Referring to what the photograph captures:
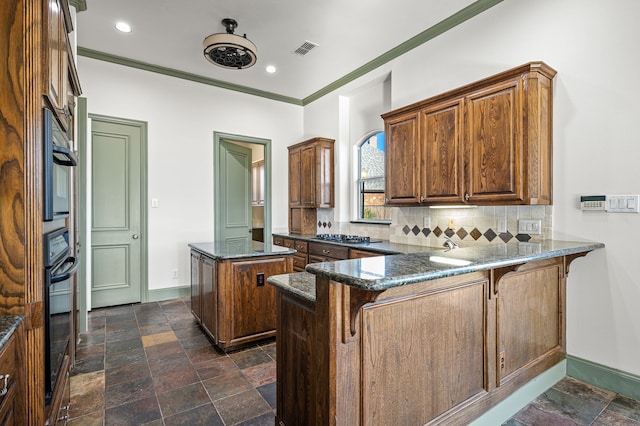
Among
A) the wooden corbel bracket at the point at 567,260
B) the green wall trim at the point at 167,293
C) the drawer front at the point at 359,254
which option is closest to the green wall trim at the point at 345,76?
the wooden corbel bracket at the point at 567,260

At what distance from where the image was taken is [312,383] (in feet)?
4.43

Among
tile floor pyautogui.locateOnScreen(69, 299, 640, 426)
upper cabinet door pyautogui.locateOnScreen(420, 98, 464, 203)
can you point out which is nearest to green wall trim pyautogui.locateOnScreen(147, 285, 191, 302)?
tile floor pyautogui.locateOnScreen(69, 299, 640, 426)

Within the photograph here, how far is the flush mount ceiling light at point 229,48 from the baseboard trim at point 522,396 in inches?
138

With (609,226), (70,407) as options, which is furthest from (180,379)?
(609,226)

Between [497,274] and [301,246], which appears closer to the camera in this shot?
[497,274]

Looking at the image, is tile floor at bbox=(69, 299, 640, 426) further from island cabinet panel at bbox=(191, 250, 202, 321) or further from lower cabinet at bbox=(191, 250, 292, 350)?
island cabinet panel at bbox=(191, 250, 202, 321)

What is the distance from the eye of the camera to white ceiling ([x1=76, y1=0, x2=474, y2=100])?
3.03 meters

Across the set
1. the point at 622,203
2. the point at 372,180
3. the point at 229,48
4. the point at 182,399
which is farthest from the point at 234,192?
the point at 622,203

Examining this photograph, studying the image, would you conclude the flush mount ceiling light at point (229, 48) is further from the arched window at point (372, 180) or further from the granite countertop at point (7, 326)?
the granite countertop at point (7, 326)

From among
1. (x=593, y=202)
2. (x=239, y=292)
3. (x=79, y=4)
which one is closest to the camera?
(x=593, y=202)

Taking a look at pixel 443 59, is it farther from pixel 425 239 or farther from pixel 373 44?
pixel 425 239

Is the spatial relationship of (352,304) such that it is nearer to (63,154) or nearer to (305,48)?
(63,154)

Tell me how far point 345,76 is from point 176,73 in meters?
2.33

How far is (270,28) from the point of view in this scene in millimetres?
3418
